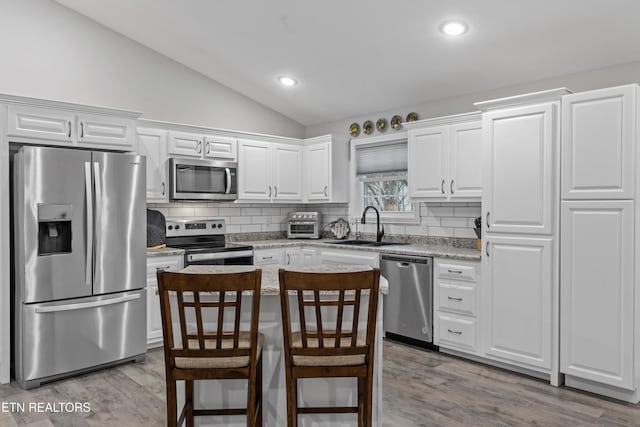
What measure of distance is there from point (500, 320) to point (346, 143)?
286 cm

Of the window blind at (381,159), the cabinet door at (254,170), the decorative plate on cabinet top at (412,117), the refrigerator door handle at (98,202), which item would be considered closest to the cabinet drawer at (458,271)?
the window blind at (381,159)

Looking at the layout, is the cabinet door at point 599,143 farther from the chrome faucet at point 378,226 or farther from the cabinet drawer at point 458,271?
the chrome faucet at point 378,226

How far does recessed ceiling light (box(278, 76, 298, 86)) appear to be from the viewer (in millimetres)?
4894

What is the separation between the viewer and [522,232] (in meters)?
3.49

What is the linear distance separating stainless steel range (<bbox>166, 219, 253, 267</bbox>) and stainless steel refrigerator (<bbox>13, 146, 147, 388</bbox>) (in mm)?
635

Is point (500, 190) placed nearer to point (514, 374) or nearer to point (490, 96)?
point (490, 96)

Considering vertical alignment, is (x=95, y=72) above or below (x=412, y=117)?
above

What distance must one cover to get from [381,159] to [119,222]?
2908mm

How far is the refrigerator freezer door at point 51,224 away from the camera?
332 cm

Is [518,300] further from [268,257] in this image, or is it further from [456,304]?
[268,257]

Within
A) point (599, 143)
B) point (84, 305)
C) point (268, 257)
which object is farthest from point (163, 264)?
point (599, 143)

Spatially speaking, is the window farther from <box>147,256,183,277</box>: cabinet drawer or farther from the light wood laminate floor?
<box>147,256,183,277</box>: cabinet drawer

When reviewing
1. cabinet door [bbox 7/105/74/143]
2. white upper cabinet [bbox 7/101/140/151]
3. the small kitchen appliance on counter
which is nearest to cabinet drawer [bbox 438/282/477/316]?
the small kitchen appliance on counter

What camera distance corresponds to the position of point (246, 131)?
5555 millimetres
